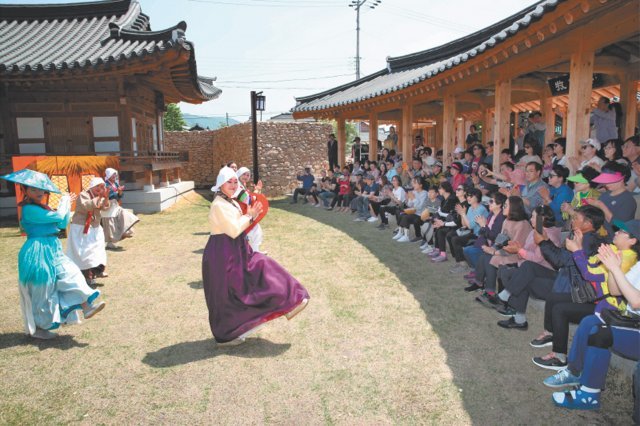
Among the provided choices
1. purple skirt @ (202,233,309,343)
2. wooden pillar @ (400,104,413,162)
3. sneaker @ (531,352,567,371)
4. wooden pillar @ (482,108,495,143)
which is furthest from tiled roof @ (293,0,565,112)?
purple skirt @ (202,233,309,343)

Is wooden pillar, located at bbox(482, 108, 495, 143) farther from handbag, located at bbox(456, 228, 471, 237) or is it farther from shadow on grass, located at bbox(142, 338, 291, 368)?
shadow on grass, located at bbox(142, 338, 291, 368)

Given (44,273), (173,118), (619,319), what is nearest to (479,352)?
(619,319)

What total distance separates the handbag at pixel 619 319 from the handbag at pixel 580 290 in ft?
0.90

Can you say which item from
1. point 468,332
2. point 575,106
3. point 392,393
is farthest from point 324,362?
point 575,106

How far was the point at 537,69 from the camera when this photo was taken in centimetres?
720

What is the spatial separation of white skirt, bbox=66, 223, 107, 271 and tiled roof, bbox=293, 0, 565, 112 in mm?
5978

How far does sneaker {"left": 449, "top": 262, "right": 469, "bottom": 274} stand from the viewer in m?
6.62

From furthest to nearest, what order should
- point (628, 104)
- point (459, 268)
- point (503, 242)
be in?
point (628, 104) → point (459, 268) → point (503, 242)

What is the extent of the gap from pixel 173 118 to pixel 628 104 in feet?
120

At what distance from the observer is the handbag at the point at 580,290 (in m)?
3.61

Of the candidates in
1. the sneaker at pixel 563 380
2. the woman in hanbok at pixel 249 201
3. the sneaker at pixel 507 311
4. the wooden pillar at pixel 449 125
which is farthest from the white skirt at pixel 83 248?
the wooden pillar at pixel 449 125

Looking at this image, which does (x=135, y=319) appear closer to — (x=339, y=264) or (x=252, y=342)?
(x=252, y=342)

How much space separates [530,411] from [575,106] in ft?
14.2

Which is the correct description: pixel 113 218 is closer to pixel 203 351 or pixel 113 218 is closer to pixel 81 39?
pixel 203 351
